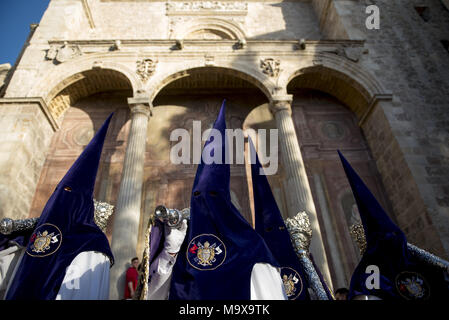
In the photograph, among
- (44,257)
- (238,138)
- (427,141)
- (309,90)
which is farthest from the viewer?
(309,90)

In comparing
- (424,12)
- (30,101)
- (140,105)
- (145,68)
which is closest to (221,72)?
(145,68)

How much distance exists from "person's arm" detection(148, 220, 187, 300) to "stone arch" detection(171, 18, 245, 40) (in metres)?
13.0

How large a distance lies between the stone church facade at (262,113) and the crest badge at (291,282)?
3.99m

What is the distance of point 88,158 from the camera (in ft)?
10.7

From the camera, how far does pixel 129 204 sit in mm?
7457

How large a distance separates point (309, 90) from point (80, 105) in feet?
29.5

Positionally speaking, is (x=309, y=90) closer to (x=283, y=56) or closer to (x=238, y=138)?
(x=283, y=56)

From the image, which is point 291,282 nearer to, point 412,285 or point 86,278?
point 412,285

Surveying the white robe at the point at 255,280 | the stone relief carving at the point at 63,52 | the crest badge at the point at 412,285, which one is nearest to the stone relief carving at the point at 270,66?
the stone relief carving at the point at 63,52

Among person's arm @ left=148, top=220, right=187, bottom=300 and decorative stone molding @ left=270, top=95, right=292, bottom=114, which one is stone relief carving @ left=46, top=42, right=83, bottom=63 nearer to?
decorative stone molding @ left=270, top=95, right=292, bottom=114

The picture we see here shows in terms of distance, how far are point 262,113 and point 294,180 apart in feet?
12.3

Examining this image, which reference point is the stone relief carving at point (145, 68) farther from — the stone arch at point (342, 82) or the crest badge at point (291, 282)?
the crest badge at point (291, 282)

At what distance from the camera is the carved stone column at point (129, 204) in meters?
6.42

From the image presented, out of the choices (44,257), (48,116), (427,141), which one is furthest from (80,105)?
(427,141)
